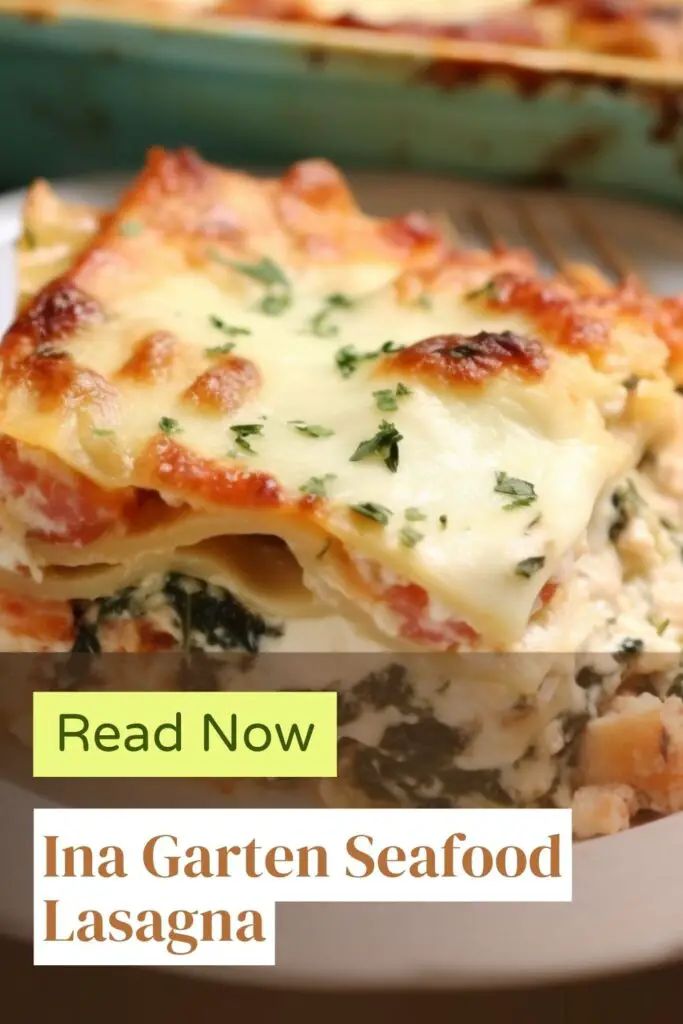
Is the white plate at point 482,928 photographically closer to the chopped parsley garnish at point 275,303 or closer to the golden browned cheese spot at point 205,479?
the golden browned cheese spot at point 205,479

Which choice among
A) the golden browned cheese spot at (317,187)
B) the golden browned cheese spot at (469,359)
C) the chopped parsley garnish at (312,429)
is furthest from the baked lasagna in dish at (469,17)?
the chopped parsley garnish at (312,429)

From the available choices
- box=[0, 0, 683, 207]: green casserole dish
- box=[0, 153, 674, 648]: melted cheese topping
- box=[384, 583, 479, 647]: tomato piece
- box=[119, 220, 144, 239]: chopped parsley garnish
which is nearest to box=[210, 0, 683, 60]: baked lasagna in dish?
box=[0, 0, 683, 207]: green casserole dish

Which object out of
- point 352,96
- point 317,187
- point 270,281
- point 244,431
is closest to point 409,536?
point 244,431

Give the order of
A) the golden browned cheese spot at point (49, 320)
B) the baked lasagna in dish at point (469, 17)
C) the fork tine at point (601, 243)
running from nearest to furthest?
the golden browned cheese spot at point (49, 320) < the fork tine at point (601, 243) < the baked lasagna in dish at point (469, 17)

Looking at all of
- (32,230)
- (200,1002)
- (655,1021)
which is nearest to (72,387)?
(32,230)

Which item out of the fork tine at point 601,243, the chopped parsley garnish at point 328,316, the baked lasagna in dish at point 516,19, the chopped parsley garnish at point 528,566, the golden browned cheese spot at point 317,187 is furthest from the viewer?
the baked lasagna in dish at point 516,19

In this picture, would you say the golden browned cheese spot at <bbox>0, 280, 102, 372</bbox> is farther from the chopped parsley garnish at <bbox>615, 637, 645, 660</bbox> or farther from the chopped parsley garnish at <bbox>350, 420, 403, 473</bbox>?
the chopped parsley garnish at <bbox>615, 637, 645, 660</bbox>
